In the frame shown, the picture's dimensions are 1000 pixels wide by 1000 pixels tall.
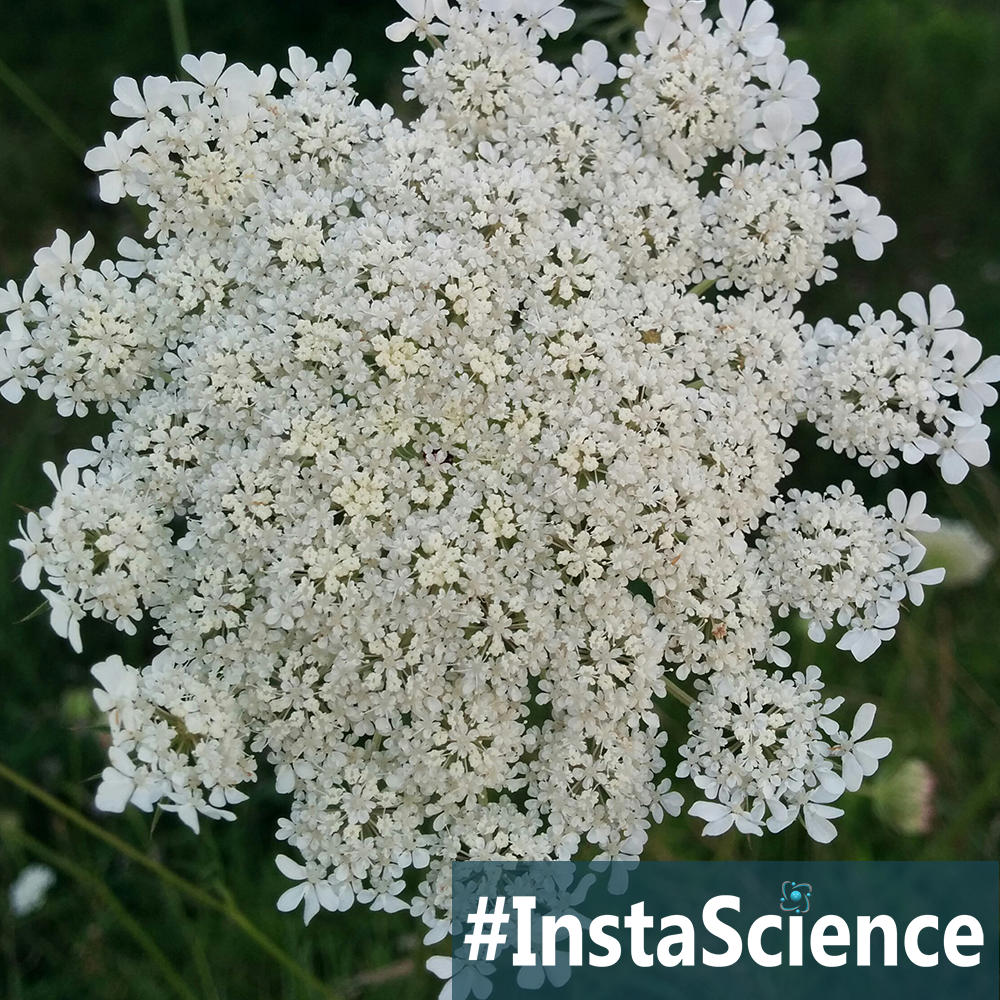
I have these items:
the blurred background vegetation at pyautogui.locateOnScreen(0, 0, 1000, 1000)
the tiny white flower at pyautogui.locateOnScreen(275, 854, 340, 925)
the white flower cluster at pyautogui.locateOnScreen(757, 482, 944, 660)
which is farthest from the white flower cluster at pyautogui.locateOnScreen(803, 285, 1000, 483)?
the tiny white flower at pyautogui.locateOnScreen(275, 854, 340, 925)

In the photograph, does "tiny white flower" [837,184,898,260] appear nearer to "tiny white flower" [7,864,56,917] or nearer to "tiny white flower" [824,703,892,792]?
"tiny white flower" [824,703,892,792]

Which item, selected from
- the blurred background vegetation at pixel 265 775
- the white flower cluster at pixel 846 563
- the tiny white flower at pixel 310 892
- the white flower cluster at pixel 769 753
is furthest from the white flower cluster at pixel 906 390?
the tiny white flower at pixel 310 892

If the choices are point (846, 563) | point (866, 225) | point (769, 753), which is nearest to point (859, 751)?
point (769, 753)

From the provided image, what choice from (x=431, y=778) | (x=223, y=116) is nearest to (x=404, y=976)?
(x=431, y=778)

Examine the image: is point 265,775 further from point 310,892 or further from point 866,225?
point 866,225

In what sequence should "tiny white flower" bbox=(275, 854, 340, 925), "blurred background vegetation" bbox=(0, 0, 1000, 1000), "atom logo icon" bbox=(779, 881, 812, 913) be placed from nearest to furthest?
"tiny white flower" bbox=(275, 854, 340, 925) < "atom logo icon" bbox=(779, 881, 812, 913) < "blurred background vegetation" bbox=(0, 0, 1000, 1000)

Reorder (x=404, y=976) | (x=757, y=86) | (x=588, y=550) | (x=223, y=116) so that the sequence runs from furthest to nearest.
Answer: (x=404, y=976) → (x=757, y=86) → (x=223, y=116) → (x=588, y=550)

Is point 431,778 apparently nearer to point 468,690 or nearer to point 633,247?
point 468,690
